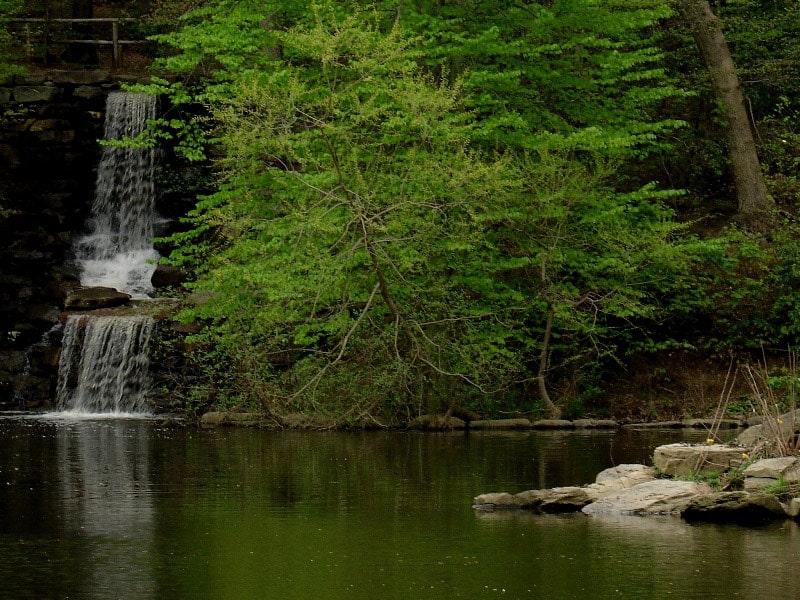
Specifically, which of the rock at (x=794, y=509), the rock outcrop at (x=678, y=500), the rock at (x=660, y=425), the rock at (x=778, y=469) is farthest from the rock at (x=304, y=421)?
the rock at (x=794, y=509)

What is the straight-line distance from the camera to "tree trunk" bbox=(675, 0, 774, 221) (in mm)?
29516

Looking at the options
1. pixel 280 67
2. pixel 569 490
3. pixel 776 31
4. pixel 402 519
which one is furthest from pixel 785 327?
pixel 402 519

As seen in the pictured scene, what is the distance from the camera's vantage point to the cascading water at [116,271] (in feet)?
95.8

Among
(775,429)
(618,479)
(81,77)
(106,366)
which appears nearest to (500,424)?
(106,366)

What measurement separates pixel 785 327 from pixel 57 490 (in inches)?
626

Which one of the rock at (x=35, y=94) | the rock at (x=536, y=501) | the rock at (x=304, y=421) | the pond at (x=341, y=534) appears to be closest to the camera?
the pond at (x=341, y=534)

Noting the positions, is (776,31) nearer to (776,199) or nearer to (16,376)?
(776,199)

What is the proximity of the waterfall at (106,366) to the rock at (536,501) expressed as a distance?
51.8ft

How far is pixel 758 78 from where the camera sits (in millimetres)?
32469

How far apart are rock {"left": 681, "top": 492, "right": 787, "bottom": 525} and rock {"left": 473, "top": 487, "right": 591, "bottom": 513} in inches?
47.2

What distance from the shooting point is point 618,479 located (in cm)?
1532

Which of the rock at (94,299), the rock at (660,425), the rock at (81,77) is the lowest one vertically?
the rock at (660,425)

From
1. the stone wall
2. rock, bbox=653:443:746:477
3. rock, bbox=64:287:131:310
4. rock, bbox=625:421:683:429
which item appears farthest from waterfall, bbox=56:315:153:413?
rock, bbox=653:443:746:477

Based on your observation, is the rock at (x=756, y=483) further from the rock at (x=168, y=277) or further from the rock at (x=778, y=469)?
the rock at (x=168, y=277)
